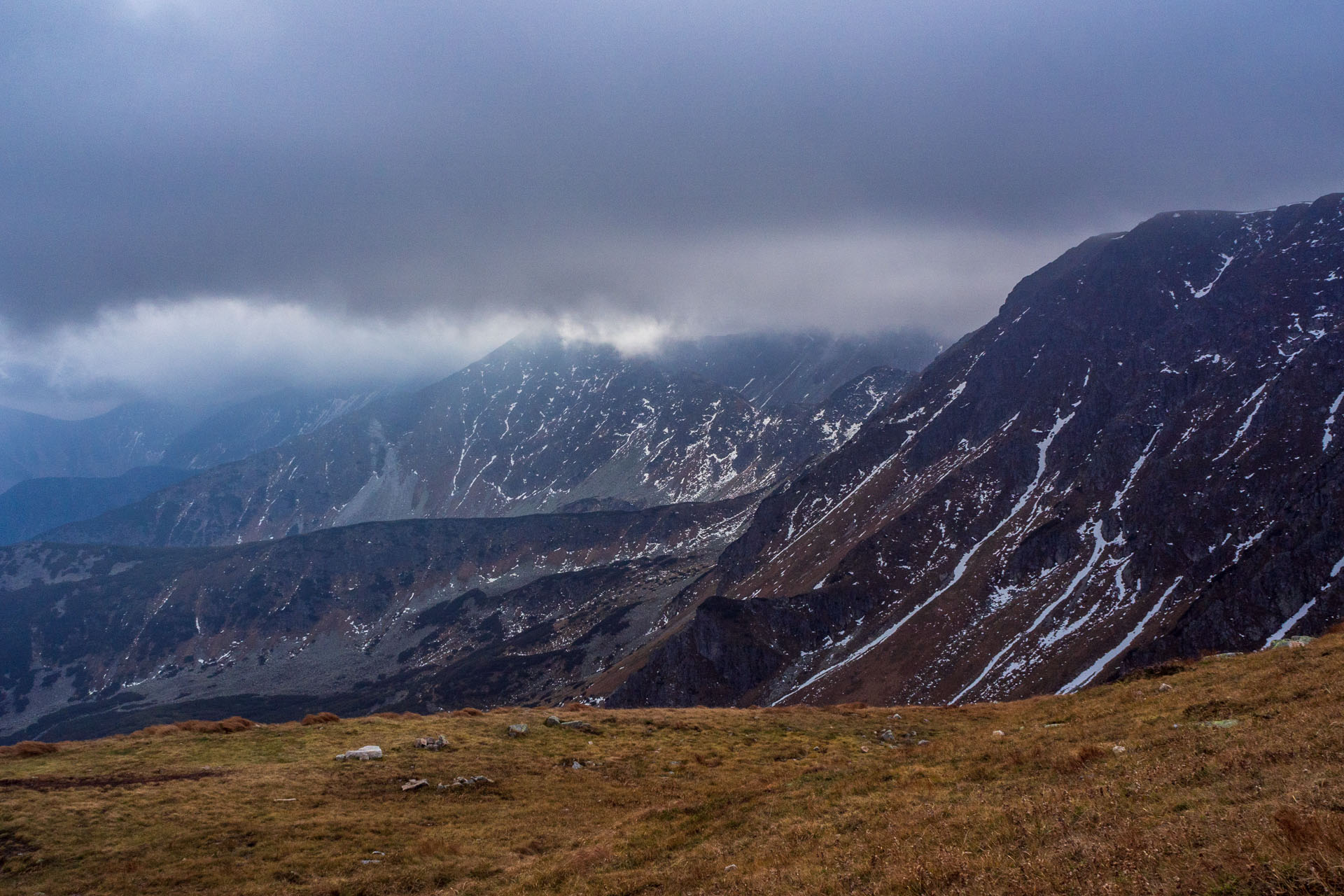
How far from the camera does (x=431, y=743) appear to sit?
3622 centimetres

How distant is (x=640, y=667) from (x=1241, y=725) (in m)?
168

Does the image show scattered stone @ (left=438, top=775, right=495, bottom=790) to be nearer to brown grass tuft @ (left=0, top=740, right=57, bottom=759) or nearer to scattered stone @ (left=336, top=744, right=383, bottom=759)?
scattered stone @ (left=336, top=744, right=383, bottom=759)

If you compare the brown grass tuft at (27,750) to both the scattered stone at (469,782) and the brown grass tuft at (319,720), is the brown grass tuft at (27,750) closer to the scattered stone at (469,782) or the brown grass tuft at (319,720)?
the brown grass tuft at (319,720)

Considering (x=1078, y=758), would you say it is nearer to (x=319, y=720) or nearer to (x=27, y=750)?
(x=319, y=720)

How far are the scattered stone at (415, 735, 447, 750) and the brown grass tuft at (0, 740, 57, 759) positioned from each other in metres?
18.2

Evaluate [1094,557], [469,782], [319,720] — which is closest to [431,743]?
[469,782]

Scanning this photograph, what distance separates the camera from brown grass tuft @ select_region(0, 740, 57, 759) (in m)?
34.9

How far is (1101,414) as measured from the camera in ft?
627

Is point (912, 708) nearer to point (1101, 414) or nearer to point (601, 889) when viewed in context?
point (601, 889)

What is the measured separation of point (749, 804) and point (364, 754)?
20567mm

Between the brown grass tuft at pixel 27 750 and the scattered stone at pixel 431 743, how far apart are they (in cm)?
1819

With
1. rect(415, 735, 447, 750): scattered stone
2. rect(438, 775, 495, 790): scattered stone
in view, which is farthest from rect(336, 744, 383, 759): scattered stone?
rect(438, 775, 495, 790): scattered stone

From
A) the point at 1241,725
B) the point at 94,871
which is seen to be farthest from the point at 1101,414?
the point at 94,871

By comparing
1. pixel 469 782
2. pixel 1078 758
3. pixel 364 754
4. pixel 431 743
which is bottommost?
pixel 469 782
